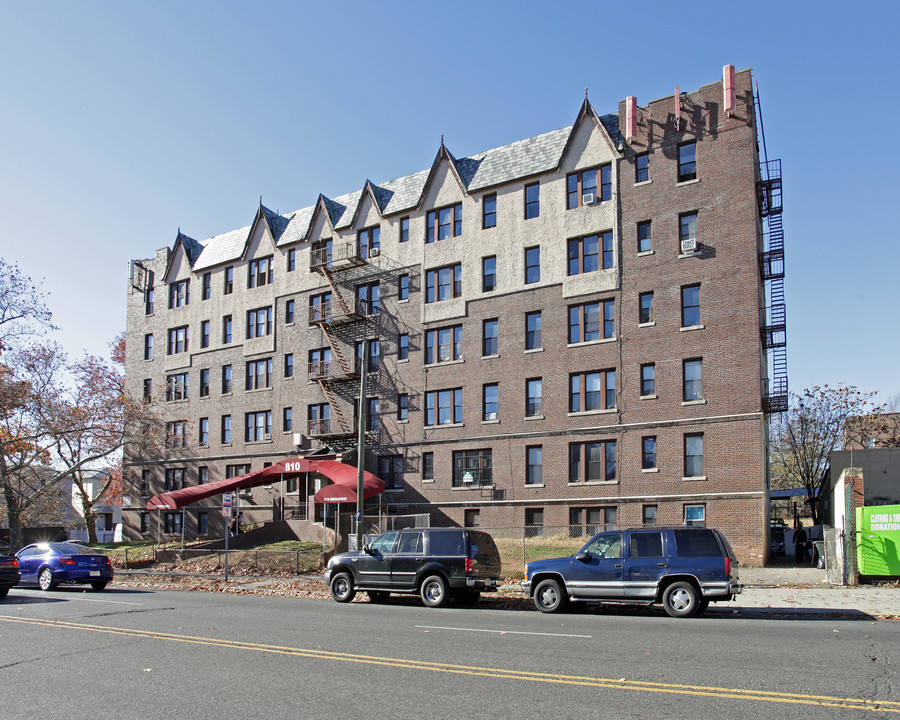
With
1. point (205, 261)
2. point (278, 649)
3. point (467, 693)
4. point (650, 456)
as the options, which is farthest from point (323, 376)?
point (467, 693)

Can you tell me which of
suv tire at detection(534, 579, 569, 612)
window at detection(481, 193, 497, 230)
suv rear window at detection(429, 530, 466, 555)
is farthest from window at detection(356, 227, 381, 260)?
suv tire at detection(534, 579, 569, 612)

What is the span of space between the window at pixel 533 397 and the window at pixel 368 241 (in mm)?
12604

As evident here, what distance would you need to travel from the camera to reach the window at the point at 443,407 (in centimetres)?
4028

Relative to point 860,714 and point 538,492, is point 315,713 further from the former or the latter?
point 538,492

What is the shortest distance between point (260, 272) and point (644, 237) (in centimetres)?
2594

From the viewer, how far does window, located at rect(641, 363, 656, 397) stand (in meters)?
34.3

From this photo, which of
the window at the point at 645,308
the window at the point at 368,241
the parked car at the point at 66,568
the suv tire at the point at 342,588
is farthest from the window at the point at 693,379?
the parked car at the point at 66,568

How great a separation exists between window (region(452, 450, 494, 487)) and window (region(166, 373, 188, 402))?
23043mm

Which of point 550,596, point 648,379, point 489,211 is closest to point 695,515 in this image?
point 648,379

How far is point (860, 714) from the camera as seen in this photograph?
7.61 m

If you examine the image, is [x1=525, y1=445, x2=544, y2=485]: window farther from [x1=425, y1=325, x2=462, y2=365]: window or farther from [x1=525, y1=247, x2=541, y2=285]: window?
[x1=525, y1=247, x2=541, y2=285]: window

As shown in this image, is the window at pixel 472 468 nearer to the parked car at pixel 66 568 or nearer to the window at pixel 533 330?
the window at pixel 533 330

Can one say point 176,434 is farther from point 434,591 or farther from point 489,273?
point 434,591

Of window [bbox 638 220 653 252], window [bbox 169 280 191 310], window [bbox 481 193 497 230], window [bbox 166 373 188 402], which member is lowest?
window [bbox 166 373 188 402]
